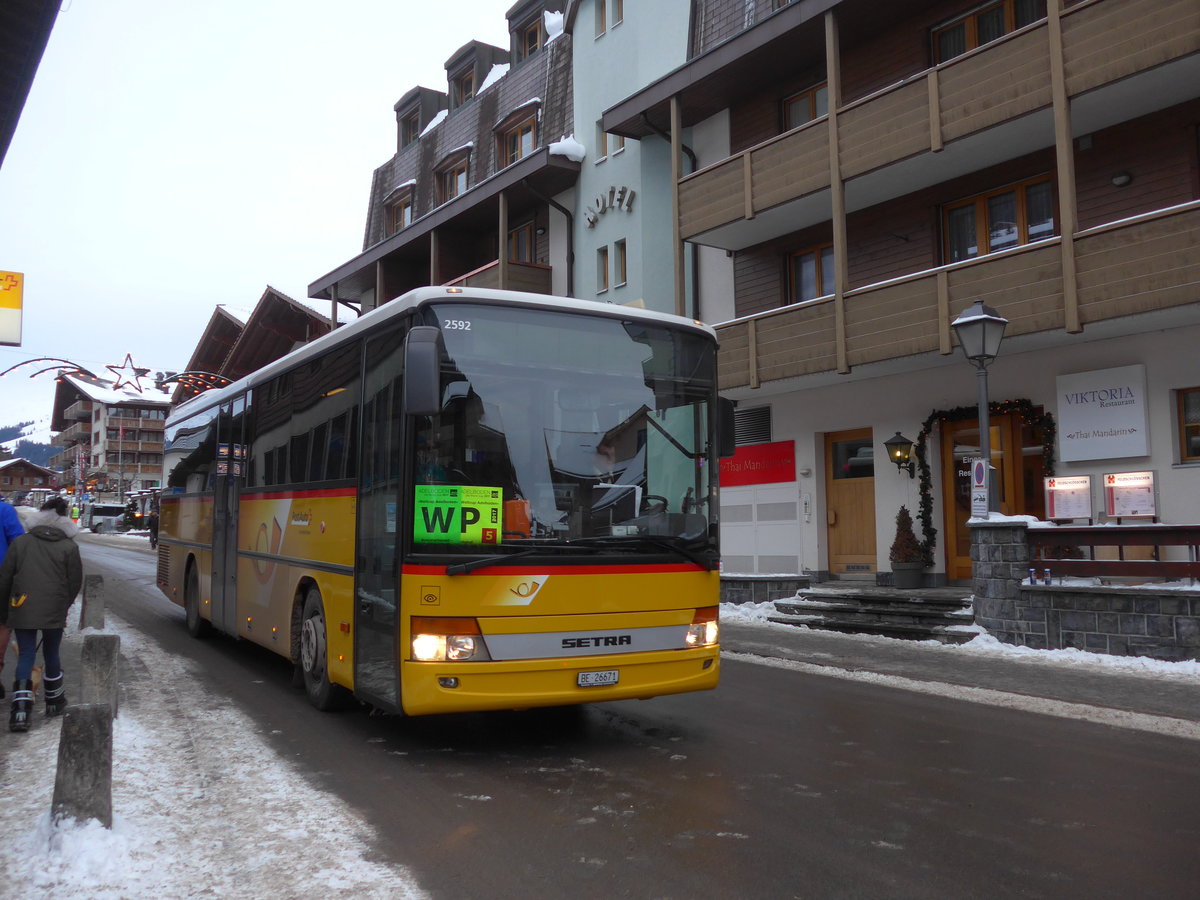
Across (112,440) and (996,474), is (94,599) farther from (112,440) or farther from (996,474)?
(112,440)

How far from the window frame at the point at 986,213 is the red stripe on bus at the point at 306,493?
10295mm

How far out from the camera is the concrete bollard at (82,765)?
4453 mm

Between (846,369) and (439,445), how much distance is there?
10692mm

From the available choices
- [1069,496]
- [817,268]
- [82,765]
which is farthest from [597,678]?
[817,268]

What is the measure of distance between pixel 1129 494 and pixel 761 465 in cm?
703

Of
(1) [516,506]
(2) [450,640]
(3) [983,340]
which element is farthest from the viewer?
(3) [983,340]

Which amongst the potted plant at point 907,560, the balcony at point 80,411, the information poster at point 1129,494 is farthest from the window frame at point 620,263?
the balcony at point 80,411

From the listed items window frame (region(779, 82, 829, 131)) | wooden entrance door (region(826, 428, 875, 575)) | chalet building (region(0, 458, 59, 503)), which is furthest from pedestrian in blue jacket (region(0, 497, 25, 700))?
chalet building (region(0, 458, 59, 503))

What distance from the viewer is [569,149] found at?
23.7 metres

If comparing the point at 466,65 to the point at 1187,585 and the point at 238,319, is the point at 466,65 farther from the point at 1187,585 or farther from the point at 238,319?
the point at 1187,585

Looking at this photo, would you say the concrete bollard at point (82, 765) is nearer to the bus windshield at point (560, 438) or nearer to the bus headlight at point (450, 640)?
→ the bus headlight at point (450, 640)

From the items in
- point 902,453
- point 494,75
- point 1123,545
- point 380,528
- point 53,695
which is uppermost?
point 494,75

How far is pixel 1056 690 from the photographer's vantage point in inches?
356

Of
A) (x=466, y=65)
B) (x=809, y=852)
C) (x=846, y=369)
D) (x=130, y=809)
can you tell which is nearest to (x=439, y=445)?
(x=130, y=809)
